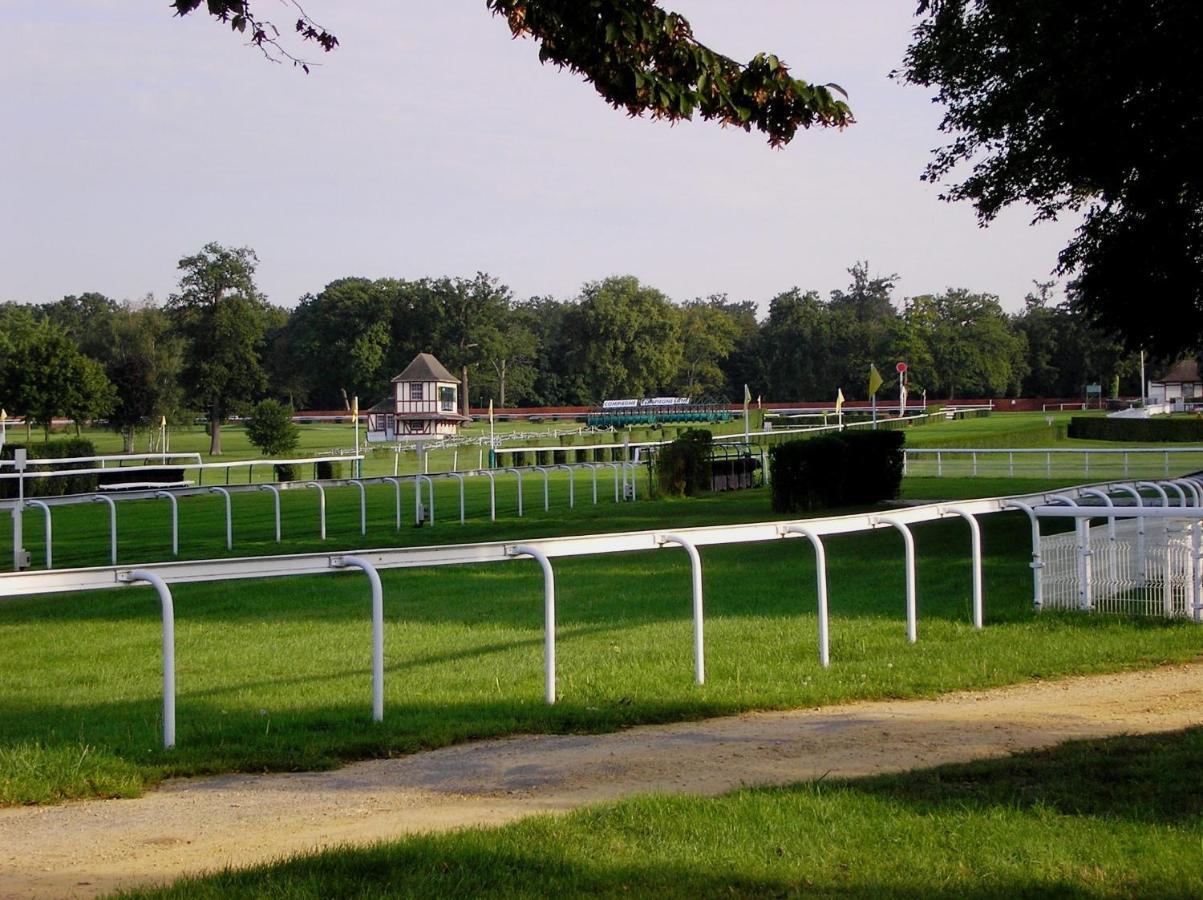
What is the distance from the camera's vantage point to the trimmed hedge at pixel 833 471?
21719 millimetres

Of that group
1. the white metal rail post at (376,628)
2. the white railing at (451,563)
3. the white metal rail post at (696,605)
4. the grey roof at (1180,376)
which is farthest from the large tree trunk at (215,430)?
the white metal rail post at (376,628)

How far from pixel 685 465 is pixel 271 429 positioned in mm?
31281

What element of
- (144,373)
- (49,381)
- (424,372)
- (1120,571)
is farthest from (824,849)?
(424,372)

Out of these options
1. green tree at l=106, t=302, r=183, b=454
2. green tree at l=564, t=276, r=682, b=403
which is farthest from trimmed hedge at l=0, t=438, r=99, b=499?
green tree at l=564, t=276, r=682, b=403

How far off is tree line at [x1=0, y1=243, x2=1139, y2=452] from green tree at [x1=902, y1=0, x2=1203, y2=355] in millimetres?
65145

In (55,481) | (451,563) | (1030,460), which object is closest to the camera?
(451,563)

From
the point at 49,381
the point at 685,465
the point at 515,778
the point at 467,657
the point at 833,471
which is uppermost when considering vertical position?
the point at 49,381

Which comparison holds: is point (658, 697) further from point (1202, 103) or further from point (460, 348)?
point (460, 348)

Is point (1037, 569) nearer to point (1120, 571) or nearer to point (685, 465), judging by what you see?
point (1120, 571)

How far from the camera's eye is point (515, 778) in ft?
19.1

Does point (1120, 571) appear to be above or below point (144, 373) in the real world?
below

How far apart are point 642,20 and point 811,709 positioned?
160 inches

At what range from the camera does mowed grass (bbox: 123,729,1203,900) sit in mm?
4086

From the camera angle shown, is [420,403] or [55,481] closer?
[55,481]
